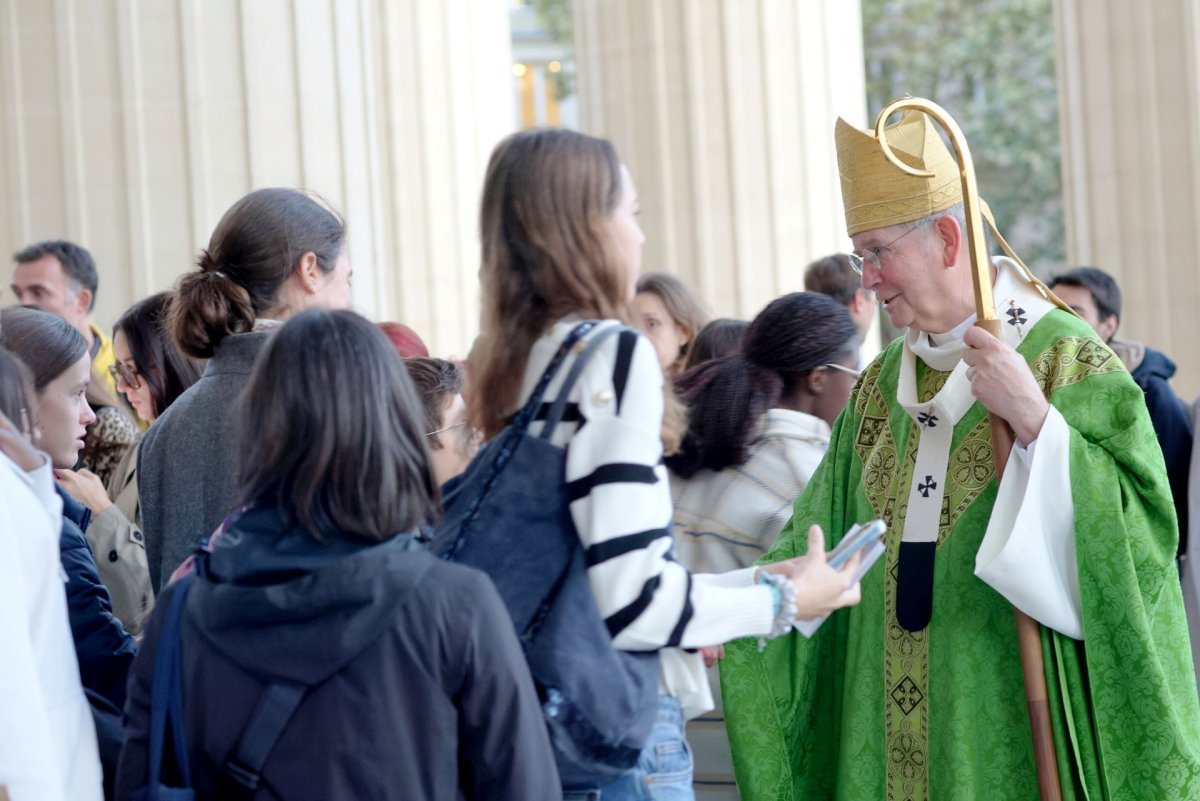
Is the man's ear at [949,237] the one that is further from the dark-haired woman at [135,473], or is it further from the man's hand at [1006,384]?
the dark-haired woman at [135,473]

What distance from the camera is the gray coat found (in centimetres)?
315

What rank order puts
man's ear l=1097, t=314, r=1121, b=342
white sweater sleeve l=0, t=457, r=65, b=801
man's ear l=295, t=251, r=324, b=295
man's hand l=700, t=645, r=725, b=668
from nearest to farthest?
white sweater sleeve l=0, t=457, r=65, b=801 → man's hand l=700, t=645, r=725, b=668 → man's ear l=295, t=251, r=324, b=295 → man's ear l=1097, t=314, r=1121, b=342

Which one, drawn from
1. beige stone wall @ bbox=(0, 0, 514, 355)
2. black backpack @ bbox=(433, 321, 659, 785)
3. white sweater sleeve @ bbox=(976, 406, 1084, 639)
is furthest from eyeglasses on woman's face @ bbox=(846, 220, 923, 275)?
beige stone wall @ bbox=(0, 0, 514, 355)

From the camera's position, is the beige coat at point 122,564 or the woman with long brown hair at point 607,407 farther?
the beige coat at point 122,564

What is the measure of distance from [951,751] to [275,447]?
170 cm

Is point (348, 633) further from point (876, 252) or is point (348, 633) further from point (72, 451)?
point (876, 252)

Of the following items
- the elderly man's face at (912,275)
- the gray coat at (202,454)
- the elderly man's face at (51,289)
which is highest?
the elderly man's face at (51,289)

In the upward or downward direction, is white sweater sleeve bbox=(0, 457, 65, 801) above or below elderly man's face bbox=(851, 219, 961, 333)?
below

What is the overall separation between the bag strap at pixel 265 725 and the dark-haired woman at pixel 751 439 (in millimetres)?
1567

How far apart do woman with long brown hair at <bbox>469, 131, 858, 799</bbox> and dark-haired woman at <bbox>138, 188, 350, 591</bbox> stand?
0.82m

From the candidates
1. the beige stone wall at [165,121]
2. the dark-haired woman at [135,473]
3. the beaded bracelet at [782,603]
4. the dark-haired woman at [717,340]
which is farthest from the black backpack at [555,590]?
the beige stone wall at [165,121]

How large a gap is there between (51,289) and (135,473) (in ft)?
5.31

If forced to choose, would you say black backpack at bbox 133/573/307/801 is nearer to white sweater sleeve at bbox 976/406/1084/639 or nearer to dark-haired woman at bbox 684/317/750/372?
white sweater sleeve at bbox 976/406/1084/639

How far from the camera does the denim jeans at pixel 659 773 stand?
7.86 ft
